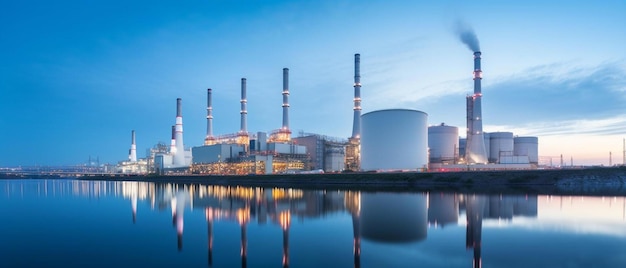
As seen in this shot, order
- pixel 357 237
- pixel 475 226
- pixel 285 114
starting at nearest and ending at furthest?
pixel 357 237 < pixel 475 226 < pixel 285 114

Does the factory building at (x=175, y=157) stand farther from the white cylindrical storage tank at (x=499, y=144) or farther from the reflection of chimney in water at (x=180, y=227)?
the reflection of chimney in water at (x=180, y=227)

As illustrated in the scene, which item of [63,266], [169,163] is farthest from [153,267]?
[169,163]

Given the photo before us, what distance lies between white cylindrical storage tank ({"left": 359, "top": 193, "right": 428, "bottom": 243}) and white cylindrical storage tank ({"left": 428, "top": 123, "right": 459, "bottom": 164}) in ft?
108

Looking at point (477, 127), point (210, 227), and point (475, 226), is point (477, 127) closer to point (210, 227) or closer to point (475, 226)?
point (475, 226)

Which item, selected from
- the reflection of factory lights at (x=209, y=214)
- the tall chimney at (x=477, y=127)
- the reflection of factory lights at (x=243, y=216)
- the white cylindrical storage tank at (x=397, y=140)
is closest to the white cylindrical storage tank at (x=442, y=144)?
the tall chimney at (x=477, y=127)

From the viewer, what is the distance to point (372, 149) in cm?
4406

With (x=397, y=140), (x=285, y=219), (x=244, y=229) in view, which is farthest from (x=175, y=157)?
(x=244, y=229)

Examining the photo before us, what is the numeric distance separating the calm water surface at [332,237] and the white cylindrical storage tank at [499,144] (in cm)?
3750

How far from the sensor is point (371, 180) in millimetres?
38094

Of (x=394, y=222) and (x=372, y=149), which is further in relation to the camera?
(x=372, y=149)

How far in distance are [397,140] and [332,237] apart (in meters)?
32.6

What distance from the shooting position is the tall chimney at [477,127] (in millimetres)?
44969

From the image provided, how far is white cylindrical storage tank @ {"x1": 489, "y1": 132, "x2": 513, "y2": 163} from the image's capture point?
176 feet

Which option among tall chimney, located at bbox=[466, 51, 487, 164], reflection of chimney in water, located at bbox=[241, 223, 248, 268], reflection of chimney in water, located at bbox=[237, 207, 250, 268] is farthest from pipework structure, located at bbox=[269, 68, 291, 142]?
reflection of chimney in water, located at bbox=[241, 223, 248, 268]
